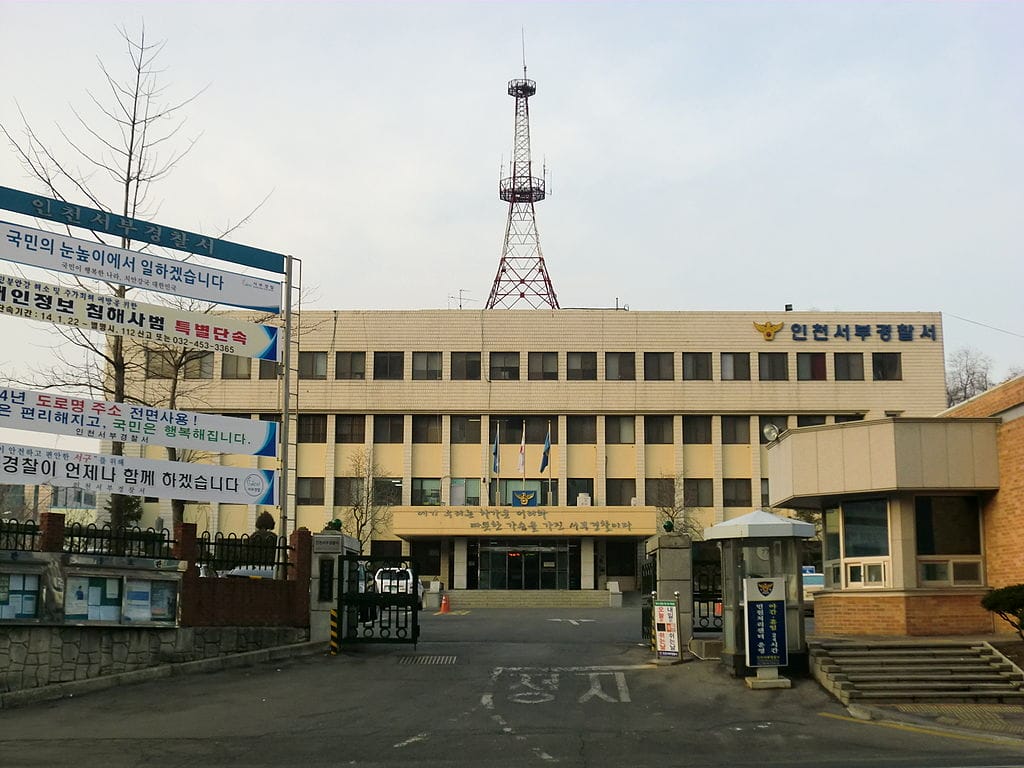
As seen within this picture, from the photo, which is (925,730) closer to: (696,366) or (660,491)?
(660,491)

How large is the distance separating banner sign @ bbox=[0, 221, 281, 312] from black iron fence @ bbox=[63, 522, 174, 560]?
4689 millimetres

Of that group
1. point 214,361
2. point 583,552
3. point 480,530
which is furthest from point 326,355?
point 583,552

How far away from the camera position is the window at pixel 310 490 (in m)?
64.8

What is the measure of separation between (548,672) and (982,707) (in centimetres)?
755

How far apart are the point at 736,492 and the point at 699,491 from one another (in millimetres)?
2240

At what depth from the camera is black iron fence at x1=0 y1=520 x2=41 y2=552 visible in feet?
60.6

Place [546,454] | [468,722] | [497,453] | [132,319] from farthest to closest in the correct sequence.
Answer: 1. [497,453]
2. [546,454]
3. [132,319]
4. [468,722]

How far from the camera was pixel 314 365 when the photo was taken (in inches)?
2566

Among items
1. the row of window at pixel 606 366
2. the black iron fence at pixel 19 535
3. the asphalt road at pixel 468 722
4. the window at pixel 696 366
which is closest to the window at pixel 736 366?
the row of window at pixel 606 366

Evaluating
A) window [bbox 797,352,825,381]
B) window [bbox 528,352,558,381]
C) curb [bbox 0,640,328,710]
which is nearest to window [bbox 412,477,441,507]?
window [bbox 528,352,558,381]

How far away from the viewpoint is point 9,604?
18.2 meters

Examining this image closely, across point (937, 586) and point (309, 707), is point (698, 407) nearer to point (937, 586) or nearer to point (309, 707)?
point (937, 586)

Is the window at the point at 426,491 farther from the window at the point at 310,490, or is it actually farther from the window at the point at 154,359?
the window at the point at 154,359


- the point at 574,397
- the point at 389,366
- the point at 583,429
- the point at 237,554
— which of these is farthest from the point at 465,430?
the point at 237,554
